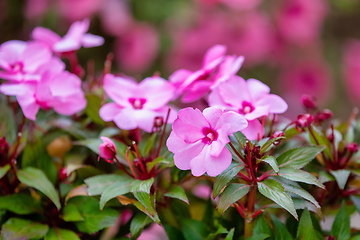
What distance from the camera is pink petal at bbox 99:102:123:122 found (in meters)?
0.62

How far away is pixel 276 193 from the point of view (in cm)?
50

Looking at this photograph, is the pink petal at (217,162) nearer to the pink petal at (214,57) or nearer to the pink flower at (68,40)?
the pink petal at (214,57)

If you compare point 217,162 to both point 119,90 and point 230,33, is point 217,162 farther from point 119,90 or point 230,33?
point 230,33

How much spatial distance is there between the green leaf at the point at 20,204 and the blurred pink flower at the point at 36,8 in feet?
4.32

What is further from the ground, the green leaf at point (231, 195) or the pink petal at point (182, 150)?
the pink petal at point (182, 150)

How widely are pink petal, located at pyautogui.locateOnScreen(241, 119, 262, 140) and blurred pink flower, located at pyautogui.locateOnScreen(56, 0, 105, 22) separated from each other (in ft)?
4.41

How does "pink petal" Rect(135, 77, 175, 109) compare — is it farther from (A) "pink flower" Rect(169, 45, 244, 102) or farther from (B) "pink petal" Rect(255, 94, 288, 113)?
(B) "pink petal" Rect(255, 94, 288, 113)

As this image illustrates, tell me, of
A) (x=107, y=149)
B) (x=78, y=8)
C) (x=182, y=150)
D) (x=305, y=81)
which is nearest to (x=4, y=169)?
(x=107, y=149)

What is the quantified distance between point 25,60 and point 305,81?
155 centimetres

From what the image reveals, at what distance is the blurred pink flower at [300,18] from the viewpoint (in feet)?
5.89

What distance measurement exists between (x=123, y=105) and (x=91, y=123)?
0.50 ft

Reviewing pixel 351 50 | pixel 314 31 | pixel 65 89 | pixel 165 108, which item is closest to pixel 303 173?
pixel 165 108

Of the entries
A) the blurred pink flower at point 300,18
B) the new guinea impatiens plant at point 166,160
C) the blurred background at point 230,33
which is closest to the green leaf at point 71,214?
the new guinea impatiens plant at point 166,160

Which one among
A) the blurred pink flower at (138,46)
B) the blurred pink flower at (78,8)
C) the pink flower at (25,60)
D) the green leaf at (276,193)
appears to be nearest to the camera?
the green leaf at (276,193)
